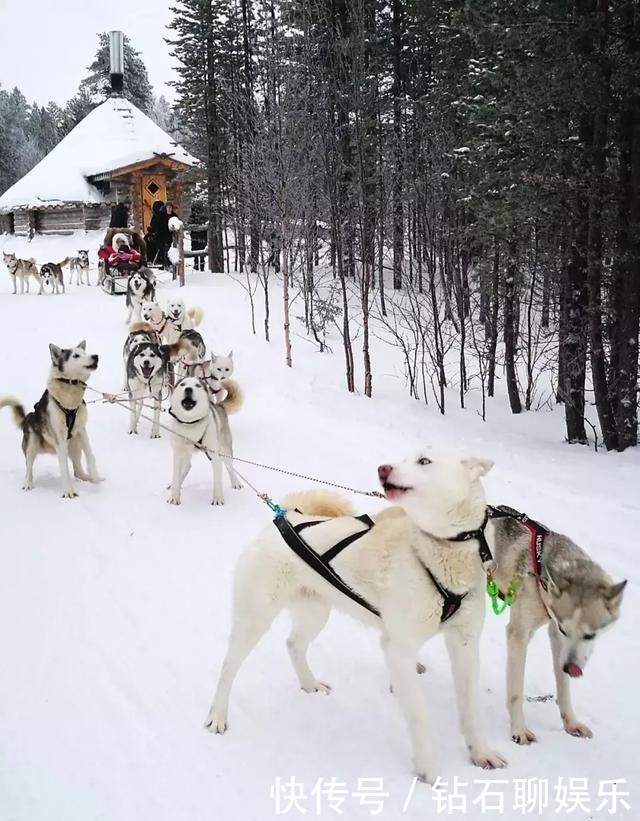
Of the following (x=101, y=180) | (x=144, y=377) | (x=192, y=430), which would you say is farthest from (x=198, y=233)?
(x=192, y=430)

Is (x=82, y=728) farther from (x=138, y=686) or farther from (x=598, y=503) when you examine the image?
Answer: (x=598, y=503)

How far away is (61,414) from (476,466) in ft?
15.4

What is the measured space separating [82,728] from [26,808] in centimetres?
46

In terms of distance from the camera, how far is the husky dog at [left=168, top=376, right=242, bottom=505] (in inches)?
227

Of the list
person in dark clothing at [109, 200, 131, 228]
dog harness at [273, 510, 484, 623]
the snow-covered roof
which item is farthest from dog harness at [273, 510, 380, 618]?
the snow-covered roof

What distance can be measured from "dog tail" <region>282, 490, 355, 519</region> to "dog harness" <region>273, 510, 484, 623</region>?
0.27 meters

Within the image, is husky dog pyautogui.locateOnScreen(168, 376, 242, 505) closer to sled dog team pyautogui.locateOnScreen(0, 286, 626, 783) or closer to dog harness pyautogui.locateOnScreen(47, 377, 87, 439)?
dog harness pyautogui.locateOnScreen(47, 377, 87, 439)

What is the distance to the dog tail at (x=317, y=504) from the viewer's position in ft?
10.5

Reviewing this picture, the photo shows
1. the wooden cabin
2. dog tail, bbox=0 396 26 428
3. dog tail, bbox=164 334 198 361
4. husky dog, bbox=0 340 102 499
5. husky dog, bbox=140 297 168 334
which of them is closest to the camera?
husky dog, bbox=0 340 102 499

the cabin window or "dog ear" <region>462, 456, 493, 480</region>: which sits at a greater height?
the cabin window

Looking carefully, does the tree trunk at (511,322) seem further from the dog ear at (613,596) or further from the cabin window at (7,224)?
the cabin window at (7,224)

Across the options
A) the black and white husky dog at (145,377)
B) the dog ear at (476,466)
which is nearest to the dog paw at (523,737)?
the dog ear at (476,466)

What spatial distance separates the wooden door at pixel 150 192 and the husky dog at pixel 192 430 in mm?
23812

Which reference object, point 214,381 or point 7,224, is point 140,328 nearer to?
point 214,381
